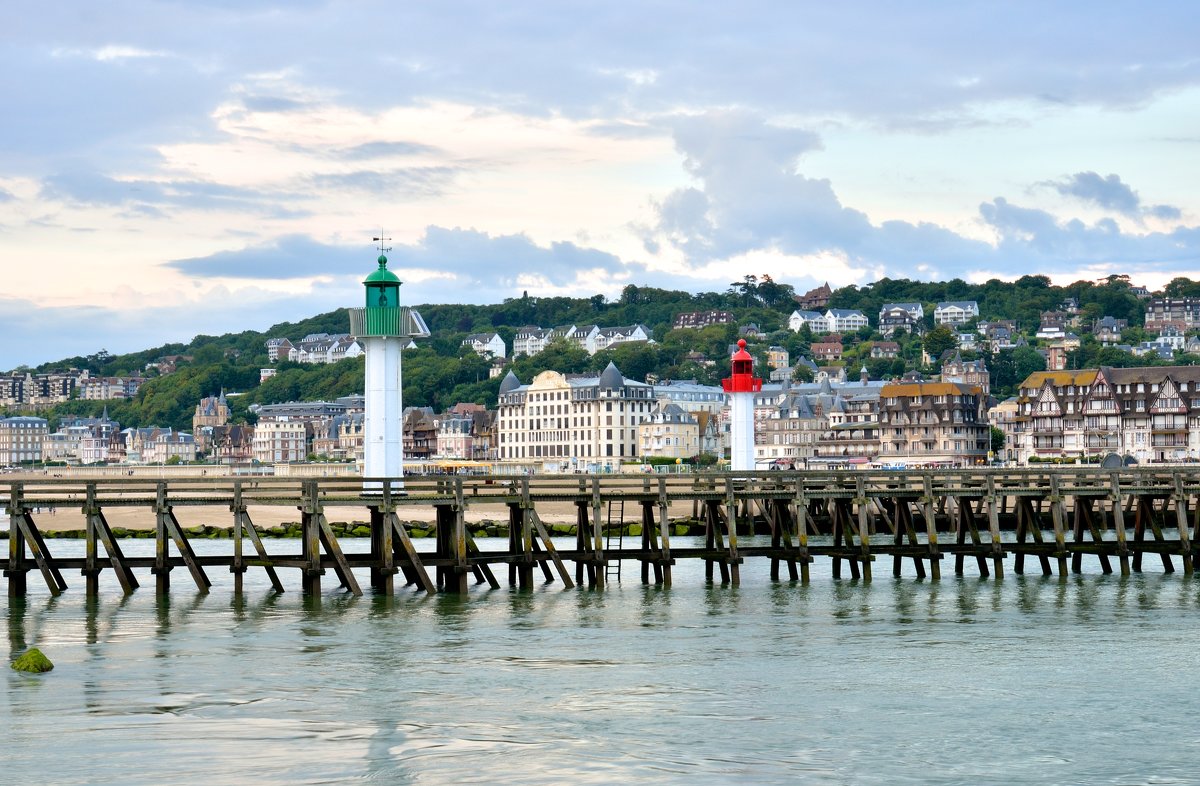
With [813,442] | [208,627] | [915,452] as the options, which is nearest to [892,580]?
[208,627]

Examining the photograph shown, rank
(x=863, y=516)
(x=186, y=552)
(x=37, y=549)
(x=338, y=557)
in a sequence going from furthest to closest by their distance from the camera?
(x=863, y=516) → (x=37, y=549) → (x=186, y=552) → (x=338, y=557)

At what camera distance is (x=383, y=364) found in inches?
1604

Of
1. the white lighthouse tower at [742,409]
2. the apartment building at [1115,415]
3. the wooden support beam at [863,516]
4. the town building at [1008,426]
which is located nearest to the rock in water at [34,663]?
the wooden support beam at [863,516]

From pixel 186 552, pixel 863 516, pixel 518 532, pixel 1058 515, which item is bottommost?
pixel 186 552

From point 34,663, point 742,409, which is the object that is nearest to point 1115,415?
point 742,409

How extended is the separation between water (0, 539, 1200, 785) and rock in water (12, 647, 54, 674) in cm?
43

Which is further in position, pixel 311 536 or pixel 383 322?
pixel 383 322

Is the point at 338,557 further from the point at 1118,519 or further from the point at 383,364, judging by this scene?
the point at 1118,519

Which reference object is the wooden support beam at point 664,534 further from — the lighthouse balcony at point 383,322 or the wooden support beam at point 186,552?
the wooden support beam at point 186,552

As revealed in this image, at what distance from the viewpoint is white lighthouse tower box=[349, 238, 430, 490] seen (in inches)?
1583

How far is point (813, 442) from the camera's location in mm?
194625

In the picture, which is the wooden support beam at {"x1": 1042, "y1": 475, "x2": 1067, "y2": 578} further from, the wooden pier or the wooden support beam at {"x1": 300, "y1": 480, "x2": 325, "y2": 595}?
the wooden support beam at {"x1": 300, "y1": 480, "x2": 325, "y2": 595}

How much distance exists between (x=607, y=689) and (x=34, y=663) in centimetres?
973

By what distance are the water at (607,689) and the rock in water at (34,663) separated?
43 centimetres
